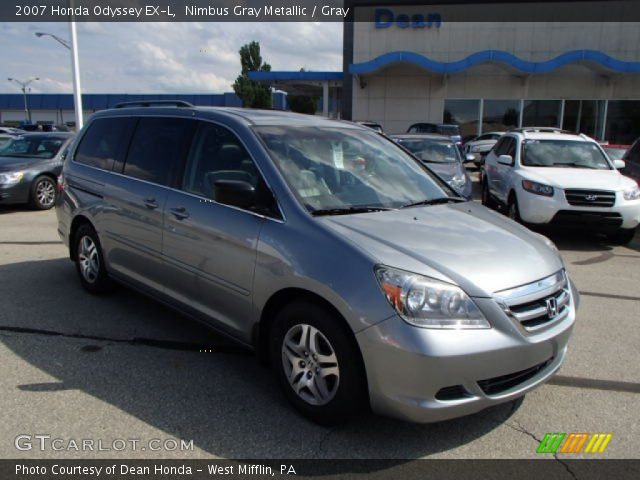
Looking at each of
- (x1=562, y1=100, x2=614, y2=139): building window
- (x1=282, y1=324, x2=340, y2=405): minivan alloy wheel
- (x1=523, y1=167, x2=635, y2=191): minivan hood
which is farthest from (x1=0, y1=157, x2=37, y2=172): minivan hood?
(x1=562, y1=100, x2=614, y2=139): building window

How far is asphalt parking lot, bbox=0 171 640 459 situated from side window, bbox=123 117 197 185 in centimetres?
134

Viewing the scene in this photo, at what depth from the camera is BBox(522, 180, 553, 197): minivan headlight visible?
8414mm

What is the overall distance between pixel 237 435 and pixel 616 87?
29714 millimetres

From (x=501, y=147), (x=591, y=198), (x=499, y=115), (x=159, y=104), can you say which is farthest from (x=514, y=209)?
(x=499, y=115)

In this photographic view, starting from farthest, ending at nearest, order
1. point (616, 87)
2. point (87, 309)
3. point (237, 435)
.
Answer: point (616, 87) → point (87, 309) → point (237, 435)

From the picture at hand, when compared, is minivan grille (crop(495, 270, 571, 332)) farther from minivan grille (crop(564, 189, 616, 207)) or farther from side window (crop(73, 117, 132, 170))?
minivan grille (crop(564, 189, 616, 207))

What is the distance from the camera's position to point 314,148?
3.99 metres

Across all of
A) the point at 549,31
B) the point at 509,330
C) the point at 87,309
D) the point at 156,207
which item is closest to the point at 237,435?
the point at 509,330

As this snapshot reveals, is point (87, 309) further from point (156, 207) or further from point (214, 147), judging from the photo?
point (214, 147)

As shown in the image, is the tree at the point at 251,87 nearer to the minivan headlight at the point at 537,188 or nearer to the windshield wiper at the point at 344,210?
the minivan headlight at the point at 537,188

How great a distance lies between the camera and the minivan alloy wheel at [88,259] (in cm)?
536

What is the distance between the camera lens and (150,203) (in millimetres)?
4359

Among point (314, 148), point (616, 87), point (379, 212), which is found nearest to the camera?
point (379, 212)

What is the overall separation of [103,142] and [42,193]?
272 inches
